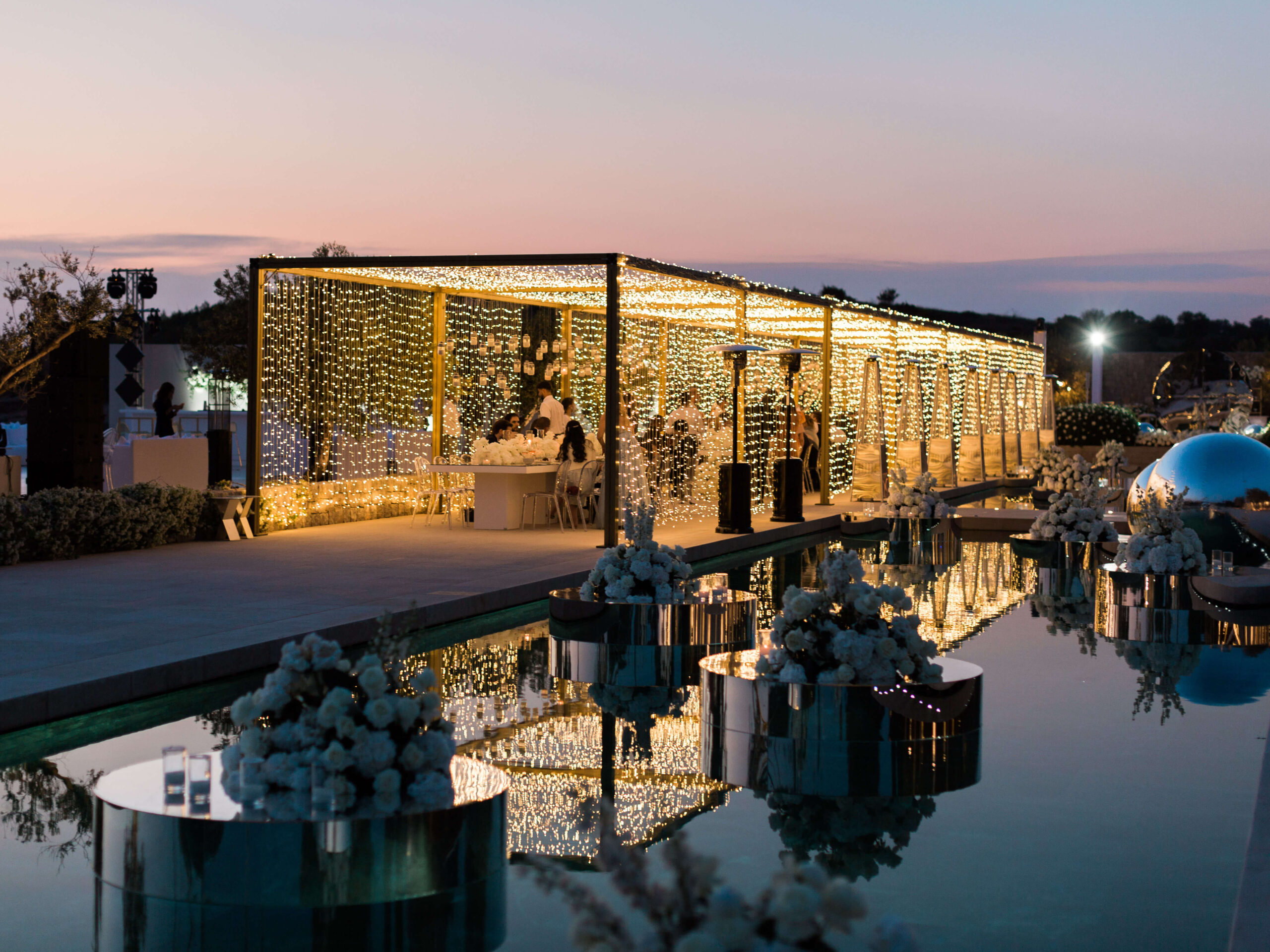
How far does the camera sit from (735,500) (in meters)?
16.3

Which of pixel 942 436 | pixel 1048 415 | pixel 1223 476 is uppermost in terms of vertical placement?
pixel 1048 415

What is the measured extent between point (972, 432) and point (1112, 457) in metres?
6.94

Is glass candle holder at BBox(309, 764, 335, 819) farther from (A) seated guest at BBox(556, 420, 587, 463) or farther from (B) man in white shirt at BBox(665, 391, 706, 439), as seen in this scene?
(B) man in white shirt at BBox(665, 391, 706, 439)

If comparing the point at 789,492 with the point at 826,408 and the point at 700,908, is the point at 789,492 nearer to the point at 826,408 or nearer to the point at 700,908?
the point at 826,408

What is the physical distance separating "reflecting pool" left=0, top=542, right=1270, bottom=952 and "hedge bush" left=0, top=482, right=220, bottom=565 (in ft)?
16.5

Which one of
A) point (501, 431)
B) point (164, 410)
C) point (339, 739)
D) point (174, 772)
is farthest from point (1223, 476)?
point (164, 410)

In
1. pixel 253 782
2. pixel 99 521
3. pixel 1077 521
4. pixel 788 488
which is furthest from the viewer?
pixel 788 488

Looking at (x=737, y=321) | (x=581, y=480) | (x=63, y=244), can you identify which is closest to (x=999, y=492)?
(x=737, y=321)

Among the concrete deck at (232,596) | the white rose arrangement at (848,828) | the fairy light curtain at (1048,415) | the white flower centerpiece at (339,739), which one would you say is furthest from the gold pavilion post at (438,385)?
the fairy light curtain at (1048,415)

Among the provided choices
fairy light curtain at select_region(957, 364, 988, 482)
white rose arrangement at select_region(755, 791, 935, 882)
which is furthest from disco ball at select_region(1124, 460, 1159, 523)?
fairy light curtain at select_region(957, 364, 988, 482)

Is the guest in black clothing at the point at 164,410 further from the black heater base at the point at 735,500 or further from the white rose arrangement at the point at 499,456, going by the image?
the black heater base at the point at 735,500

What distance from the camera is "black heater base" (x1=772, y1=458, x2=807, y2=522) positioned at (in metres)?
18.1

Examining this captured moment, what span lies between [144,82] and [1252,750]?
1577 cm

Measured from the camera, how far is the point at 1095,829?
5102mm
